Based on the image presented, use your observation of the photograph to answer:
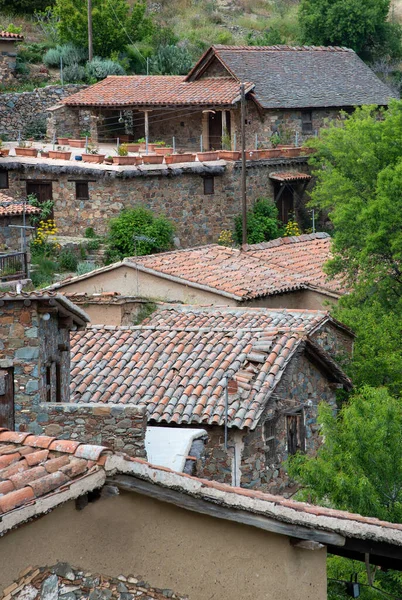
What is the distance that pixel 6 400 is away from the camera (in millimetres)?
13961

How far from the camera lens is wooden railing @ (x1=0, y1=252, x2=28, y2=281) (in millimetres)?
31578

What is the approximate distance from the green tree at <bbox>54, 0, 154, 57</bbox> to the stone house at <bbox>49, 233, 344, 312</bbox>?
835 inches

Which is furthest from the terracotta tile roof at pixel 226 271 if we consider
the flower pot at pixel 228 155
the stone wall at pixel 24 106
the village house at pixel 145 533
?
the village house at pixel 145 533

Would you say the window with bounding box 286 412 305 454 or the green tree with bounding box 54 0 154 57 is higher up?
the green tree with bounding box 54 0 154 57

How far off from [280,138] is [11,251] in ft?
47.4

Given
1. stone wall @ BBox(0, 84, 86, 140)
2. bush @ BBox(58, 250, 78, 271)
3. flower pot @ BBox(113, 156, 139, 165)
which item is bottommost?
bush @ BBox(58, 250, 78, 271)

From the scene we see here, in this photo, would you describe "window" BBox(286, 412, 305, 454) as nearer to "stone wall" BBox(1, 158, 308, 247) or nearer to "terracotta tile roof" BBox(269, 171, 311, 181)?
"stone wall" BBox(1, 158, 308, 247)

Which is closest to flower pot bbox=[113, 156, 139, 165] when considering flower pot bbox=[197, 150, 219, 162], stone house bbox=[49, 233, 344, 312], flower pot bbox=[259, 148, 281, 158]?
flower pot bbox=[197, 150, 219, 162]

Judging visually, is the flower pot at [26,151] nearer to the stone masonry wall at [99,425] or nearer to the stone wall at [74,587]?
the stone masonry wall at [99,425]

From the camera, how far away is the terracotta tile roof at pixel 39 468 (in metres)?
7.87

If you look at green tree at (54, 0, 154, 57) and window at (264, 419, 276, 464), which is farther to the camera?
green tree at (54, 0, 154, 57)

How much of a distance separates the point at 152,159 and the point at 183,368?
67.3 ft

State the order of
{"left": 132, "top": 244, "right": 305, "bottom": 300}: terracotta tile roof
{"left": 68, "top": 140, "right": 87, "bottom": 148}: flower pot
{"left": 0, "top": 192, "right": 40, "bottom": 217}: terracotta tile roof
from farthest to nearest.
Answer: {"left": 68, "top": 140, "right": 87, "bottom": 148}: flower pot
{"left": 0, "top": 192, "right": 40, "bottom": 217}: terracotta tile roof
{"left": 132, "top": 244, "right": 305, "bottom": 300}: terracotta tile roof

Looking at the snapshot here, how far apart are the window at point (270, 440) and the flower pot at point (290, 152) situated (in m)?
24.8
